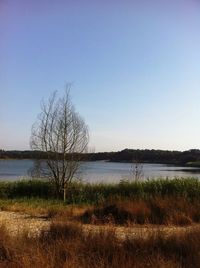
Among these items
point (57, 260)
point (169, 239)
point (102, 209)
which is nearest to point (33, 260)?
point (57, 260)

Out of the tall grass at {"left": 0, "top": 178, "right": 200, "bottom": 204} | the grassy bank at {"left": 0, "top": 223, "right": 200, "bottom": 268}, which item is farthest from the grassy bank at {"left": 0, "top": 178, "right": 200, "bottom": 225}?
the grassy bank at {"left": 0, "top": 223, "right": 200, "bottom": 268}

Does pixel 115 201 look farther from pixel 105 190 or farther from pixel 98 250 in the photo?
pixel 98 250

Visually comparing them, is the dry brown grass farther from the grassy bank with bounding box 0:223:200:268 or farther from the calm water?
the calm water

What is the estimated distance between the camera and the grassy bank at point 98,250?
6949 mm

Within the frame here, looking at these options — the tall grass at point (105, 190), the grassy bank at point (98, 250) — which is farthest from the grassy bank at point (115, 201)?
the grassy bank at point (98, 250)

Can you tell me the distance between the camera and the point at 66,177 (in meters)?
24.0

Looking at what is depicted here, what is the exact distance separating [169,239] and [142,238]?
1.66 ft

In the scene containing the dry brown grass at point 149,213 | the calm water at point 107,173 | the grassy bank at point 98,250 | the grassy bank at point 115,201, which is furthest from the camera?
the calm water at point 107,173

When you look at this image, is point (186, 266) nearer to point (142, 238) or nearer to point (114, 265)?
point (114, 265)

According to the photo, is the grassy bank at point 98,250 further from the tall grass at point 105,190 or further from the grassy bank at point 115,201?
the tall grass at point 105,190

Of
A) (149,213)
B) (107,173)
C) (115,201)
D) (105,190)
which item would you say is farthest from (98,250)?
(107,173)

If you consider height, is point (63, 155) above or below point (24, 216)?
above

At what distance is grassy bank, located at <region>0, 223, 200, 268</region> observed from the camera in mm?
6949

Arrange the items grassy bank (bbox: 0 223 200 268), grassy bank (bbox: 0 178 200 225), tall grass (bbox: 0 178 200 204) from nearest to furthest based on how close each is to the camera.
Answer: grassy bank (bbox: 0 223 200 268), grassy bank (bbox: 0 178 200 225), tall grass (bbox: 0 178 200 204)
